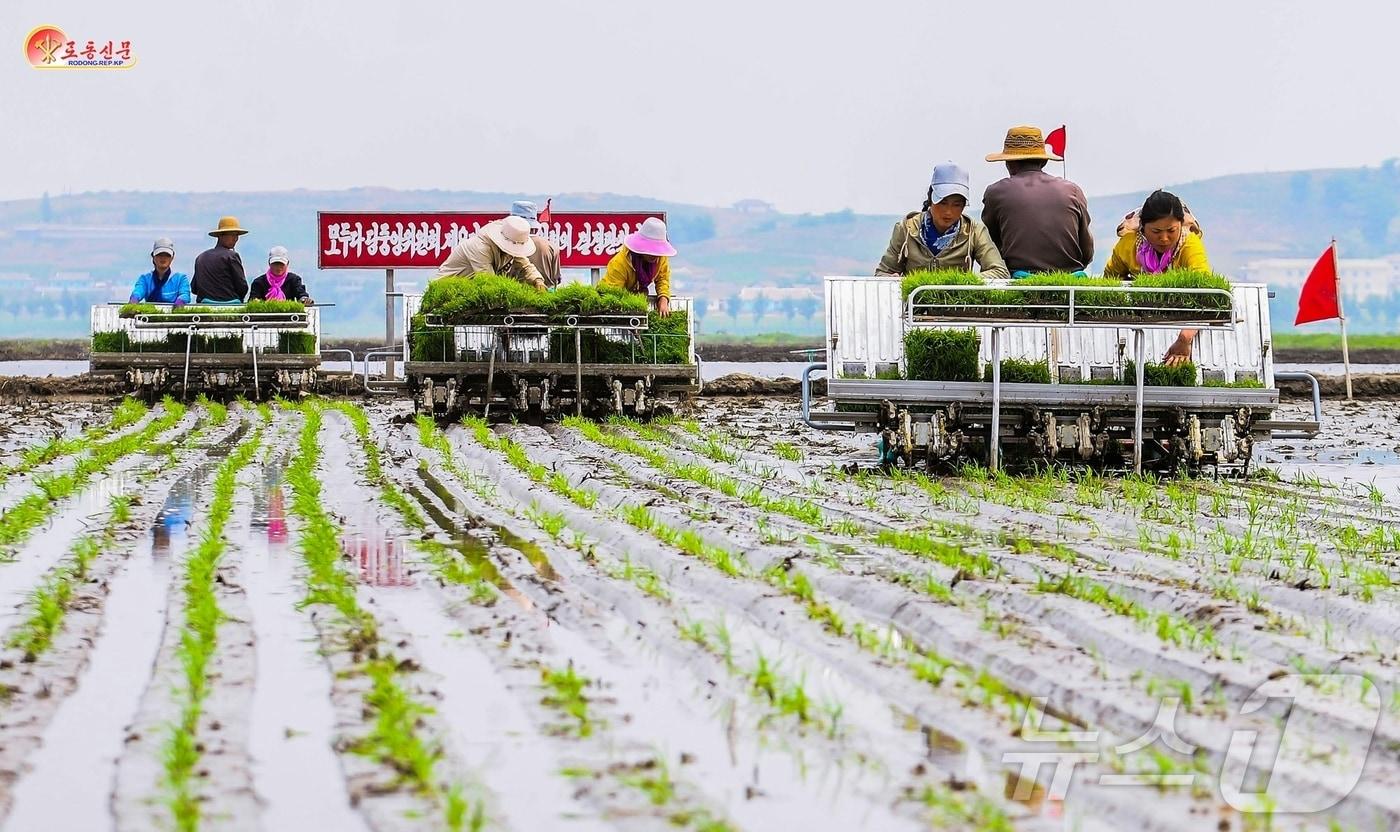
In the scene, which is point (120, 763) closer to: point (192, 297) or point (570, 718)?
point (570, 718)

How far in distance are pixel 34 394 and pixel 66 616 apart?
2228 cm

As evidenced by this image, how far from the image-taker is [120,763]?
4.66 metres

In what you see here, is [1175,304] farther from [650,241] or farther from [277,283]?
[277,283]

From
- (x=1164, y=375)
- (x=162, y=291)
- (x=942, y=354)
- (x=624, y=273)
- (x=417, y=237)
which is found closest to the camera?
(x=942, y=354)

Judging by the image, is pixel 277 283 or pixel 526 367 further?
pixel 277 283

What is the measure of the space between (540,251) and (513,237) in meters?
1.06

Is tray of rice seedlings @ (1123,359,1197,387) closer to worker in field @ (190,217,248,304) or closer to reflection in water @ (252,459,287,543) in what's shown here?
reflection in water @ (252,459,287,543)

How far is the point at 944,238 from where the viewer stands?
13711mm

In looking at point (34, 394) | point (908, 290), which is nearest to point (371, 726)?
point (908, 290)

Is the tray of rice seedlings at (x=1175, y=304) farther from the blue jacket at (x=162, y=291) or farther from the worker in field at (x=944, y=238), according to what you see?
the blue jacket at (x=162, y=291)

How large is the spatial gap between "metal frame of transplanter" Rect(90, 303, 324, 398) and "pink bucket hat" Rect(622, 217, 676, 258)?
742 cm

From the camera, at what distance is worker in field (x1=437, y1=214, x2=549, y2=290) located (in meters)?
19.0

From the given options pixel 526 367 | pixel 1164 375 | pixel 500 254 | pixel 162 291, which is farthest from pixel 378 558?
pixel 162 291

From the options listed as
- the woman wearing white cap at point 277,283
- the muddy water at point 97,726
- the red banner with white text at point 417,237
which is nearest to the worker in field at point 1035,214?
the muddy water at point 97,726
